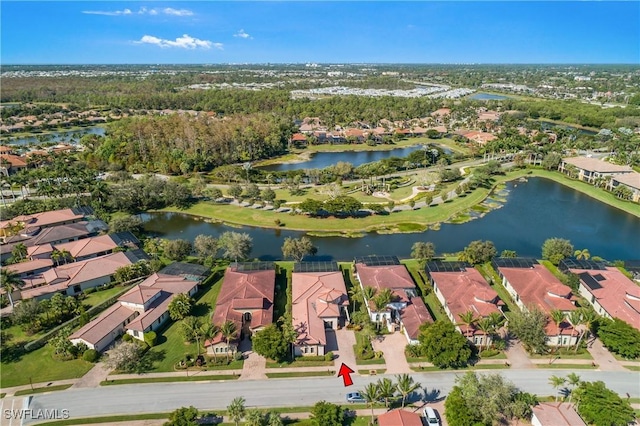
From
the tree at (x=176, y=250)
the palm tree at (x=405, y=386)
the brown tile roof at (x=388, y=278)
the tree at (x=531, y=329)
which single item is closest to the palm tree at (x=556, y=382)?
the tree at (x=531, y=329)

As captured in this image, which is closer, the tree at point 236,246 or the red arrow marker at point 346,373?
the red arrow marker at point 346,373

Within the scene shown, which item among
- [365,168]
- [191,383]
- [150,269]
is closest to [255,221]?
[150,269]

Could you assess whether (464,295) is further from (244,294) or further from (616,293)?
(244,294)

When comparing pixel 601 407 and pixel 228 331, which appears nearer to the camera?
pixel 601 407

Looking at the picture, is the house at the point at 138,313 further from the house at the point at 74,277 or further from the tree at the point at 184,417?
the tree at the point at 184,417

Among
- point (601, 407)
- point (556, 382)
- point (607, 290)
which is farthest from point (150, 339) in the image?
point (607, 290)

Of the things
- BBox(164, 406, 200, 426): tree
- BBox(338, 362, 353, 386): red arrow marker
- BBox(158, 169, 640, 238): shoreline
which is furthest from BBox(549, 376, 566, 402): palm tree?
BBox(158, 169, 640, 238): shoreline
